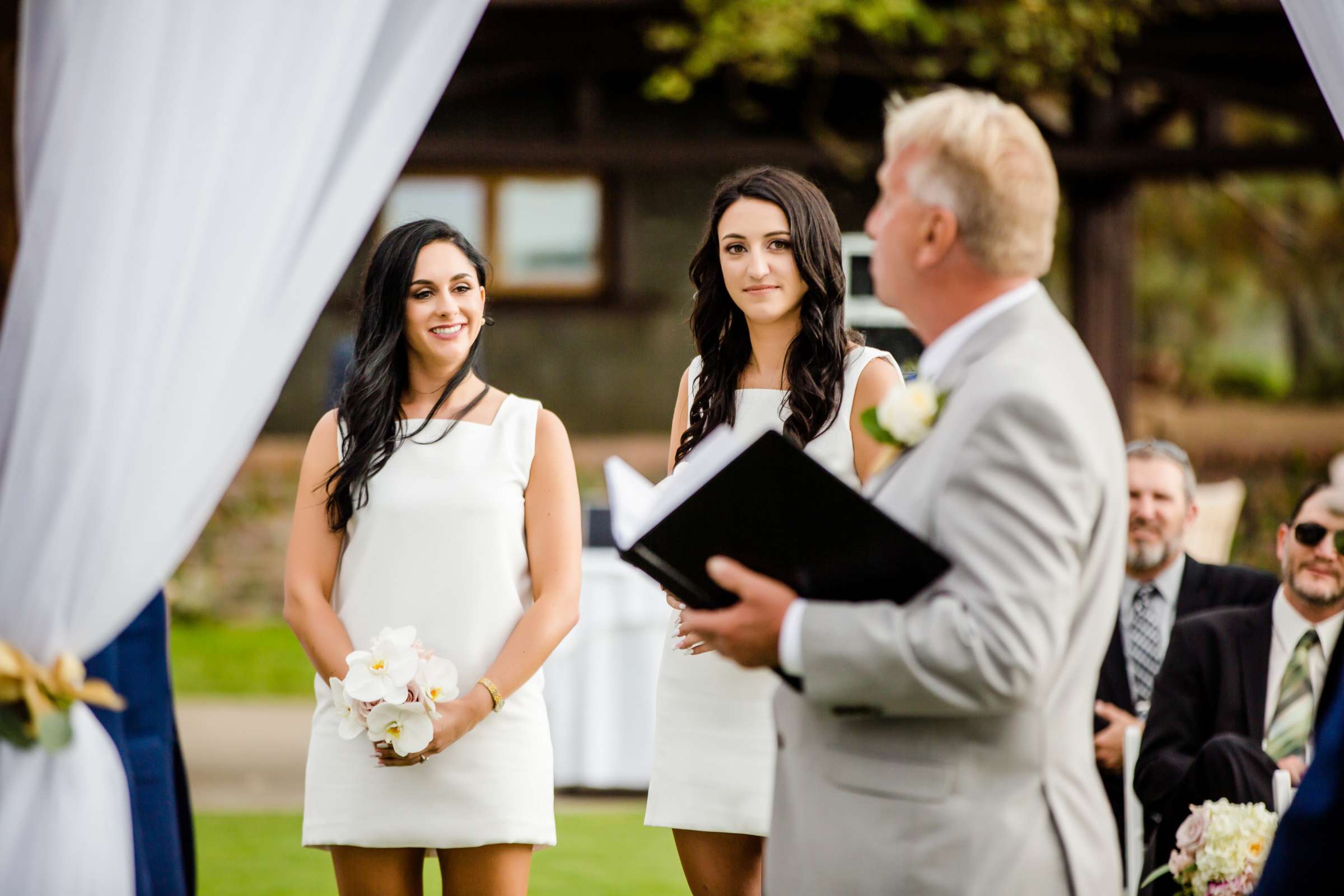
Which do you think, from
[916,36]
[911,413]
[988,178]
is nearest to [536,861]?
[911,413]

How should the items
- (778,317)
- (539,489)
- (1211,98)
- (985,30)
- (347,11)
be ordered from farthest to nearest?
(1211,98) < (985,30) < (778,317) < (539,489) < (347,11)

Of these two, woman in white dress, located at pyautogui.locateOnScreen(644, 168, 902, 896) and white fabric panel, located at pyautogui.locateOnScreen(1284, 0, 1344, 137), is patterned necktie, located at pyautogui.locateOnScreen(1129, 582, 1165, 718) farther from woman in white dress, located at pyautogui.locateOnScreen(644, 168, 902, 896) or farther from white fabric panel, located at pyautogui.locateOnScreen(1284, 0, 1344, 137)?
white fabric panel, located at pyautogui.locateOnScreen(1284, 0, 1344, 137)

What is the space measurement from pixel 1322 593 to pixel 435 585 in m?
2.03

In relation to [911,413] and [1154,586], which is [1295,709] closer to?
[1154,586]

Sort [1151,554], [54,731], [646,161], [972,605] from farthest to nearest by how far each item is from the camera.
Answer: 1. [646,161]
2. [1151,554]
3. [54,731]
4. [972,605]

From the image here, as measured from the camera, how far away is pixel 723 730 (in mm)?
2930

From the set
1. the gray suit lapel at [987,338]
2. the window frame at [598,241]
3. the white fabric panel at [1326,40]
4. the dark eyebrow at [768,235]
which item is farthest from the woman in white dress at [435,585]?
the window frame at [598,241]

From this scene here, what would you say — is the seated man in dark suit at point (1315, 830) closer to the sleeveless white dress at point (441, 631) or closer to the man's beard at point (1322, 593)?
the sleeveless white dress at point (441, 631)

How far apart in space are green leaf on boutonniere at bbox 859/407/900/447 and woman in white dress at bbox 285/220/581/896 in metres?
0.94

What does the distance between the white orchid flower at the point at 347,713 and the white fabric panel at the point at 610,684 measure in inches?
136

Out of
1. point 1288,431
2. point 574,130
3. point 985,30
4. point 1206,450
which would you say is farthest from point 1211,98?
point 1288,431

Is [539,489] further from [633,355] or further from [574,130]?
[633,355]

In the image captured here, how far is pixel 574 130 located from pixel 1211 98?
438 cm

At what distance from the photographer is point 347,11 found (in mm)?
2604
